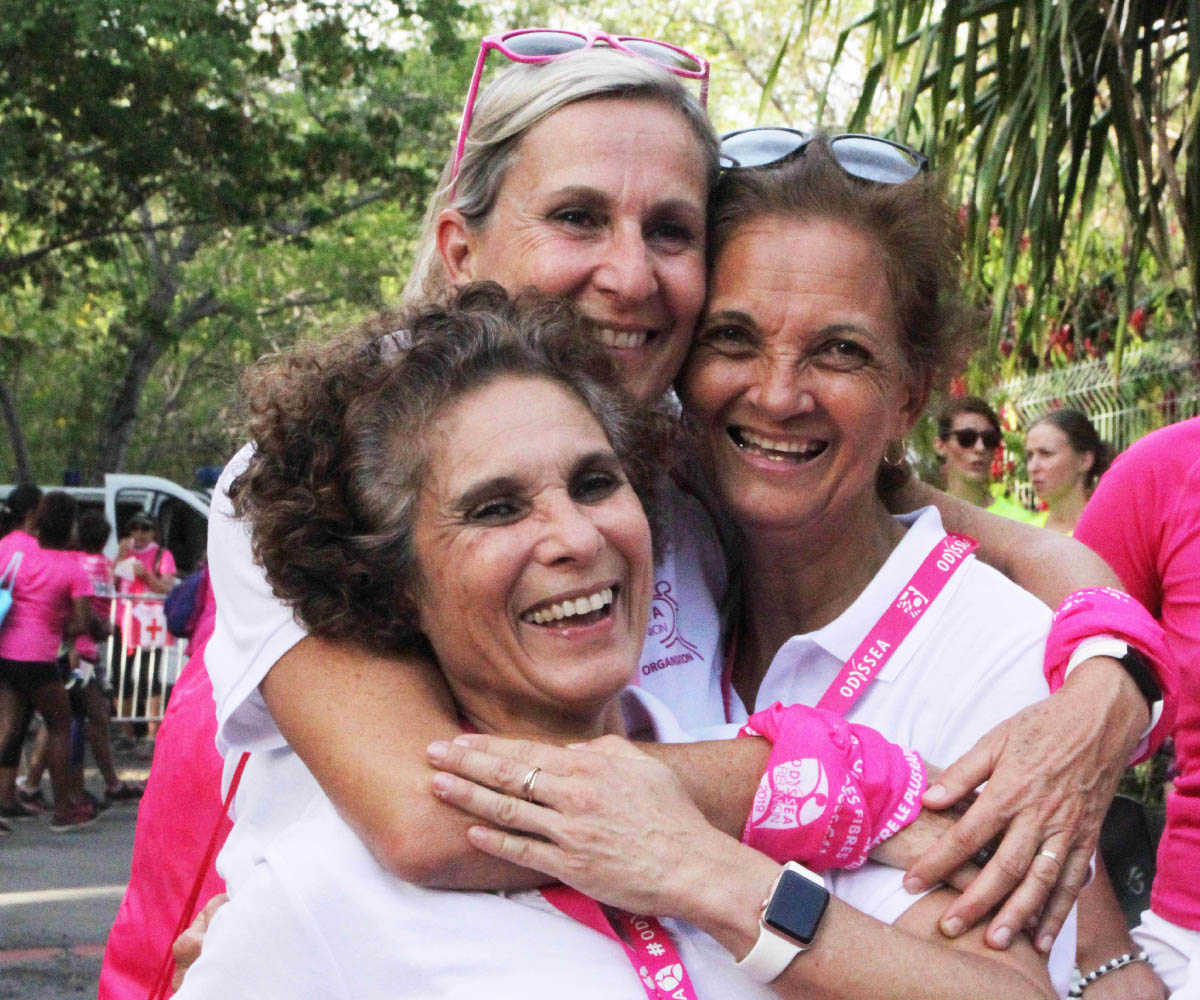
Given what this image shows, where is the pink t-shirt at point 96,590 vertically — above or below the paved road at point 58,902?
above

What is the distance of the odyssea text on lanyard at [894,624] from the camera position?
256cm

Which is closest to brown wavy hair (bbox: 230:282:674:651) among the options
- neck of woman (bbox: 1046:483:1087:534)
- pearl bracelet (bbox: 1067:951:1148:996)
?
pearl bracelet (bbox: 1067:951:1148:996)

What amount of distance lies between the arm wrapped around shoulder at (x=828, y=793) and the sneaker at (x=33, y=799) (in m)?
10.1

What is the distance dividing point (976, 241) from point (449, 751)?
4.18 metres

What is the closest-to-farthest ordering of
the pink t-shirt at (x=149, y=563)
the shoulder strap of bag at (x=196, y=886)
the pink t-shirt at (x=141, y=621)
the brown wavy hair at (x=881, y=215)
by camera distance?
the shoulder strap of bag at (x=196, y=886), the brown wavy hair at (x=881, y=215), the pink t-shirt at (x=141, y=621), the pink t-shirt at (x=149, y=563)

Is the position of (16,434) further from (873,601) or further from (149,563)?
(873,601)

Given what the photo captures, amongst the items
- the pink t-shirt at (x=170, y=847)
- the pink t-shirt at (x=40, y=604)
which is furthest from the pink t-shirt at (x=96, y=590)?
the pink t-shirt at (x=170, y=847)

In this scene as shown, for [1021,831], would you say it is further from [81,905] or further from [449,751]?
[81,905]

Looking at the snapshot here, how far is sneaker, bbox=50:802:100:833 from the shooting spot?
34.6 ft

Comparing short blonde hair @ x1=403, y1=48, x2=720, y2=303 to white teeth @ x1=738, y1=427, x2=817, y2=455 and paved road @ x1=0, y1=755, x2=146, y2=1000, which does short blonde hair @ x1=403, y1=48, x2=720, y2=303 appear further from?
paved road @ x1=0, y1=755, x2=146, y2=1000

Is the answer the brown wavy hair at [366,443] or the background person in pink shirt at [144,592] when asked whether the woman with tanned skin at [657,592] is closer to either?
the brown wavy hair at [366,443]

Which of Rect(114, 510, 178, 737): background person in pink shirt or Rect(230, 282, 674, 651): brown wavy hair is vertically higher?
Rect(230, 282, 674, 651): brown wavy hair

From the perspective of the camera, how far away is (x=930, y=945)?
2.10 m

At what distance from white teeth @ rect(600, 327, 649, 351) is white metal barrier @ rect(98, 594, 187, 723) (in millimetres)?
11021
